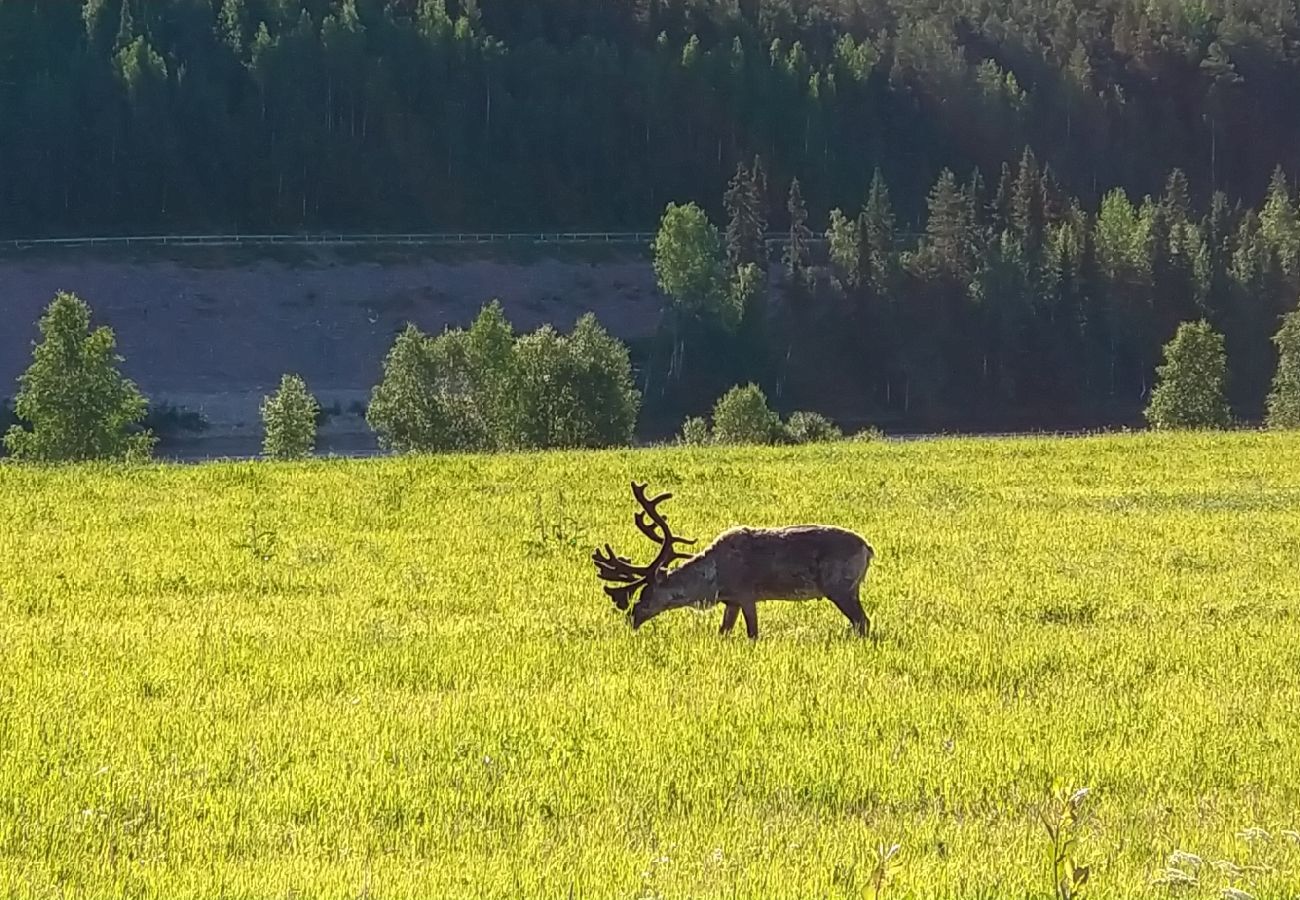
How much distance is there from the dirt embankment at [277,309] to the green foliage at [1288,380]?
41814 millimetres

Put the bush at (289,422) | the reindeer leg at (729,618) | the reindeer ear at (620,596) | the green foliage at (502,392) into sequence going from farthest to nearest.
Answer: the bush at (289,422) → the green foliage at (502,392) → the reindeer ear at (620,596) → the reindeer leg at (729,618)

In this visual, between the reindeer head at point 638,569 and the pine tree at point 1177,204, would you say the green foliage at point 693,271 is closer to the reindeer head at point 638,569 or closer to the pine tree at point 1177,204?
the pine tree at point 1177,204

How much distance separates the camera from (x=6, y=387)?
4003 inches

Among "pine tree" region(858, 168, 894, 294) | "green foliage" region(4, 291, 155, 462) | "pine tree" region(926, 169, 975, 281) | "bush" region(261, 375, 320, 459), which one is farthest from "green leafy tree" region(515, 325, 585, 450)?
"pine tree" region(926, 169, 975, 281)

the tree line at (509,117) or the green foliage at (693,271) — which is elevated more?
the tree line at (509,117)

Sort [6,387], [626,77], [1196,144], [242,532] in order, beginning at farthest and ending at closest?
[1196,144] < [626,77] < [6,387] < [242,532]

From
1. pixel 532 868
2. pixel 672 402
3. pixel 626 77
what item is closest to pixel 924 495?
pixel 532 868

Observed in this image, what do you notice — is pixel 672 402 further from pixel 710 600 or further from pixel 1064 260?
pixel 710 600

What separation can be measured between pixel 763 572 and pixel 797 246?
116227 mm

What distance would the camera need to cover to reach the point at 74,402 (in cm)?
6328

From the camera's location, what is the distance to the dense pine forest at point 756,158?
120 meters

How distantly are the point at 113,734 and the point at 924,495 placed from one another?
1954 centimetres

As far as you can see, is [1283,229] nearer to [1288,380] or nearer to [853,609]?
[1288,380]

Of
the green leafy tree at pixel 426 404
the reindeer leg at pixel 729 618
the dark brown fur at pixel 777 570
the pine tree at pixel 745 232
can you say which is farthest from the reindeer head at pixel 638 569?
the pine tree at pixel 745 232
